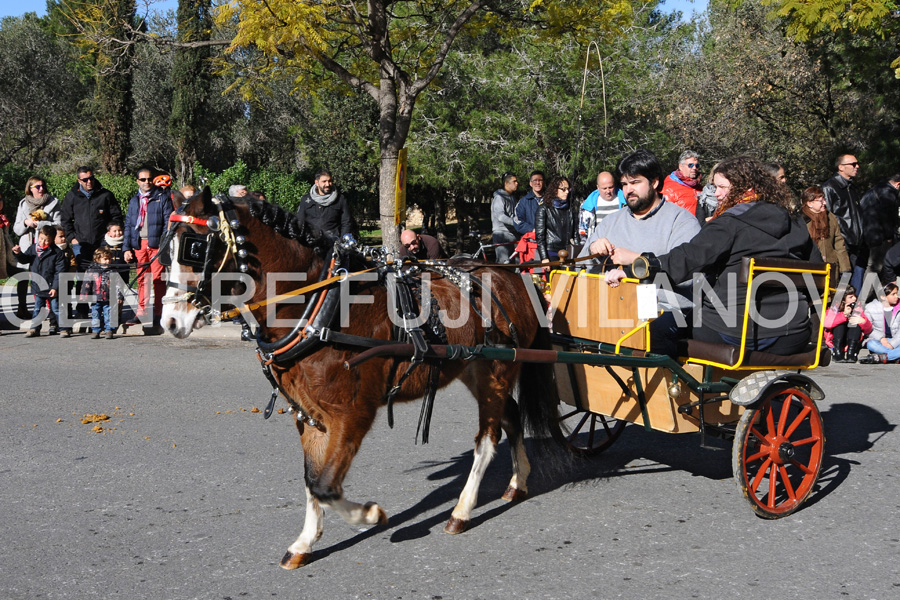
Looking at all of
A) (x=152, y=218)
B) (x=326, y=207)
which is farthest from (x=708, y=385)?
(x=152, y=218)

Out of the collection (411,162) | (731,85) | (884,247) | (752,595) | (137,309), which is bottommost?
(752,595)

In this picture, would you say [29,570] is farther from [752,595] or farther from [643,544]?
[752,595]

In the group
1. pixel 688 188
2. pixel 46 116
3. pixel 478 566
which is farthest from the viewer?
→ pixel 46 116

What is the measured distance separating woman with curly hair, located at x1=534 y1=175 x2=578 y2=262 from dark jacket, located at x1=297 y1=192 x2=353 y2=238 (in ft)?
8.47

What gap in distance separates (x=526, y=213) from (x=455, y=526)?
24.6 feet

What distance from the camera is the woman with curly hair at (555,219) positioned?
1062 cm

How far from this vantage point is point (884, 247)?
12.3 m

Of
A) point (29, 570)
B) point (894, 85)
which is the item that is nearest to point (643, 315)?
point (29, 570)

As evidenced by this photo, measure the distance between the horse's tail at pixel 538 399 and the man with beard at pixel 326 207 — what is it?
246 inches

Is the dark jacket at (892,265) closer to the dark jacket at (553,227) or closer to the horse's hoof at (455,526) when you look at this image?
the dark jacket at (553,227)

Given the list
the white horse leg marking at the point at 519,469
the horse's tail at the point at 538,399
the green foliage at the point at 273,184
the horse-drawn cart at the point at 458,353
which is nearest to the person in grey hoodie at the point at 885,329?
the horse-drawn cart at the point at 458,353

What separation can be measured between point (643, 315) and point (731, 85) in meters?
18.5

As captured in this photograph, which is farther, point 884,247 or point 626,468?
point 884,247

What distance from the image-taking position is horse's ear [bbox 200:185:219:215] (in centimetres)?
386
